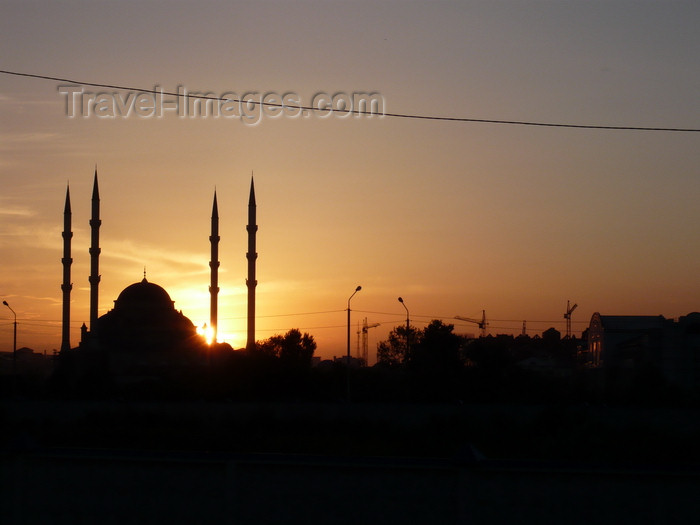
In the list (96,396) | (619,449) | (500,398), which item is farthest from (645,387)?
(96,396)

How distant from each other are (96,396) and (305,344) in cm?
3925

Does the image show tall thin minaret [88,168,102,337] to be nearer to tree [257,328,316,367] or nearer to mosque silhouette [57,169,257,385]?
mosque silhouette [57,169,257,385]

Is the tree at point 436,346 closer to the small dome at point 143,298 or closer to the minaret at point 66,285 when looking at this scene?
→ the small dome at point 143,298

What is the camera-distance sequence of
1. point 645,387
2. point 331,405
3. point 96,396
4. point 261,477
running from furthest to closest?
point 96,396, point 645,387, point 331,405, point 261,477

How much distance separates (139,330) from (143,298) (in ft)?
7.25

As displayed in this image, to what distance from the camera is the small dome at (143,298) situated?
5153cm

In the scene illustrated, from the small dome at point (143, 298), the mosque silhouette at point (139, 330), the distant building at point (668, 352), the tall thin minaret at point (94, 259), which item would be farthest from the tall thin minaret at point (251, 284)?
the distant building at point (668, 352)

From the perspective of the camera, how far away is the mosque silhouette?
48969mm

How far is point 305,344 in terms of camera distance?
7769 cm

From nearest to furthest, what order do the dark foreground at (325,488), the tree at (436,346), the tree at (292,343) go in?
the dark foreground at (325,488)
the tree at (436,346)
the tree at (292,343)

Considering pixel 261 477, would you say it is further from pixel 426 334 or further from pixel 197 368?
pixel 426 334

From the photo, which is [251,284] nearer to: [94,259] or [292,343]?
[94,259]

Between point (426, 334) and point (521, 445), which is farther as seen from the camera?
point (426, 334)

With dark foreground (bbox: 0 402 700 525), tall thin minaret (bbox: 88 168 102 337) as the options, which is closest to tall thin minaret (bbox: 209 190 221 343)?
tall thin minaret (bbox: 88 168 102 337)
